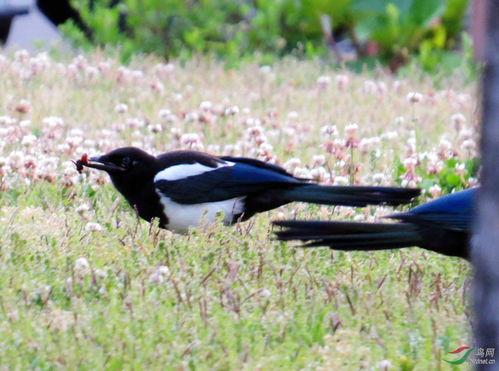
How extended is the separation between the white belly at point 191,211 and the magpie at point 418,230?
1.00 metres

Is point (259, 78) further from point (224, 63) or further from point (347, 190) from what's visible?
point (347, 190)

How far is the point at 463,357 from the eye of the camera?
3.46 meters

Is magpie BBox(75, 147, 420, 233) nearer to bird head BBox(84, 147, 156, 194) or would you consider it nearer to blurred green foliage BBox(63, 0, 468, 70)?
bird head BBox(84, 147, 156, 194)

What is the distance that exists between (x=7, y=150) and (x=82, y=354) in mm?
3388

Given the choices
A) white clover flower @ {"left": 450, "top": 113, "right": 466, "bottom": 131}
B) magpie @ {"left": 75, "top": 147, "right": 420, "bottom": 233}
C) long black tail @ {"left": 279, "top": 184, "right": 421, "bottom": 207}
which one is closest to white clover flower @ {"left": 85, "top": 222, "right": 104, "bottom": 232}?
magpie @ {"left": 75, "top": 147, "right": 420, "bottom": 233}

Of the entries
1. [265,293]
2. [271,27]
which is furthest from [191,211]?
[271,27]

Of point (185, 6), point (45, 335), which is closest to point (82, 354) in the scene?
point (45, 335)

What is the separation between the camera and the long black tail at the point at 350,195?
4.71m

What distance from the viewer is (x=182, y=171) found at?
16.8 feet

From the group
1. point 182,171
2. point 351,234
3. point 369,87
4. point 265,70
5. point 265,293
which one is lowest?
point 265,293

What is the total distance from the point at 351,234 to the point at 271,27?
7757 mm

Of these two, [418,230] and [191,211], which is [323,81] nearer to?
[191,211]

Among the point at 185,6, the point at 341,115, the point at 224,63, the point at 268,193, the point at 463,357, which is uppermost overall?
the point at 185,6

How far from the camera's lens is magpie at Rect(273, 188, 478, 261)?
4105 millimetres
